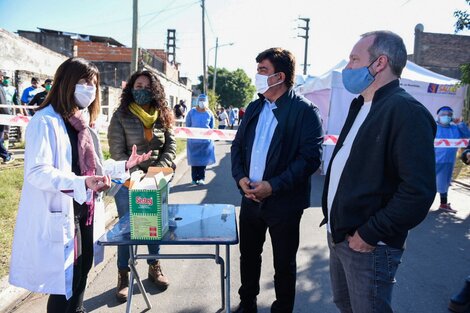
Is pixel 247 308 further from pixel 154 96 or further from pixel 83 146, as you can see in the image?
pixel 154 96

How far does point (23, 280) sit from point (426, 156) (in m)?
2.19

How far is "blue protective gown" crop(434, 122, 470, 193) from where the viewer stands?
20.2 feet

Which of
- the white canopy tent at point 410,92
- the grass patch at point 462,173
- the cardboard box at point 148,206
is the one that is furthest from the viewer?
the grass patch at point 462,173

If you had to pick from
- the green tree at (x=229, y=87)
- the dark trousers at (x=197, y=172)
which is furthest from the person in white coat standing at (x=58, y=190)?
the green tree at (x=229, y=87)

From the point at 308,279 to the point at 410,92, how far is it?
7.13 m

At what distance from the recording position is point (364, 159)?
1.67 m

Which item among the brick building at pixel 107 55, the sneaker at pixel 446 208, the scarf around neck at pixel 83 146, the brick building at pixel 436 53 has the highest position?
the brick building at pixel 436 53

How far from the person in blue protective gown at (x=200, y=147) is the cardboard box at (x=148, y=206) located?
520 centimetres

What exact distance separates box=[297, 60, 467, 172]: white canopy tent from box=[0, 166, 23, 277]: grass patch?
6.64m

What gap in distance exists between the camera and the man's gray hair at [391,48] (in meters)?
1.71

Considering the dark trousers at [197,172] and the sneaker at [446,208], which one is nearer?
the sneaker at [446,208]

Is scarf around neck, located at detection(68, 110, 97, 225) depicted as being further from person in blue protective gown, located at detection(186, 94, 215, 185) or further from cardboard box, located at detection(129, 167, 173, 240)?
person in blue protective gown, located at detection(186, 94, 215, 185)

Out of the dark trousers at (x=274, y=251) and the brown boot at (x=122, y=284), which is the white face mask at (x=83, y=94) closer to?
the dark trousers at (x=274, y=251)

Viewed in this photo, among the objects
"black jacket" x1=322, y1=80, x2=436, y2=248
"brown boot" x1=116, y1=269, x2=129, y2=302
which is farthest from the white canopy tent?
"black jacket" x1=322, y1=80, x2=436, y2=248
